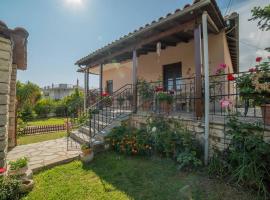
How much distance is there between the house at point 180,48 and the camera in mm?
4027

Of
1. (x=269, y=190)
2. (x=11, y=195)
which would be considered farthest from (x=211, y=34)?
(x=11, y=195)

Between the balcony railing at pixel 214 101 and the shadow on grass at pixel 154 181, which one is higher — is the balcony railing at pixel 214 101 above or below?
above

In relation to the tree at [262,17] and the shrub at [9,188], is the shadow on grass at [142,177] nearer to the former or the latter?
the shrub at [9,188]

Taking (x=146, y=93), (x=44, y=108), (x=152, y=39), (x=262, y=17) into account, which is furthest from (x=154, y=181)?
(x=44, y=108)

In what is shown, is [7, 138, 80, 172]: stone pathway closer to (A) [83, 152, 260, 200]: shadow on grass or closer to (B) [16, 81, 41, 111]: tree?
(A) [83, 152, 260, 200]: shadow on grass

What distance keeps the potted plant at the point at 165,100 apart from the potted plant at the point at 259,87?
190 centimetres

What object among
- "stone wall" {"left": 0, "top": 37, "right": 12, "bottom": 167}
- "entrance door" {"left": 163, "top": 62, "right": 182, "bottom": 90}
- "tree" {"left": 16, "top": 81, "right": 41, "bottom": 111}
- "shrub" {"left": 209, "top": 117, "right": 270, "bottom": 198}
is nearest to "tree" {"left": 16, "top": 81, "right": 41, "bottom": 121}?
"tree" {"left": 16, "top": 81, "right": 41, "bottom": 111}

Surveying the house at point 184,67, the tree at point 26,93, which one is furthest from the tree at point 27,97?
the house at point 184,67

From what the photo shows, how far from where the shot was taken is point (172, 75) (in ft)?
23.3

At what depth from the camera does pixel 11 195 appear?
2.85 m

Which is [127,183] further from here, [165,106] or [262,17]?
[262,17]

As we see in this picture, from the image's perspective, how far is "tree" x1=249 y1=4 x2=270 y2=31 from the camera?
308cm

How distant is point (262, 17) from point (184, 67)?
11.1 feet

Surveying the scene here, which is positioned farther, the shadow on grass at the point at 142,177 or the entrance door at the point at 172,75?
the entrance door at the point at 172,75
